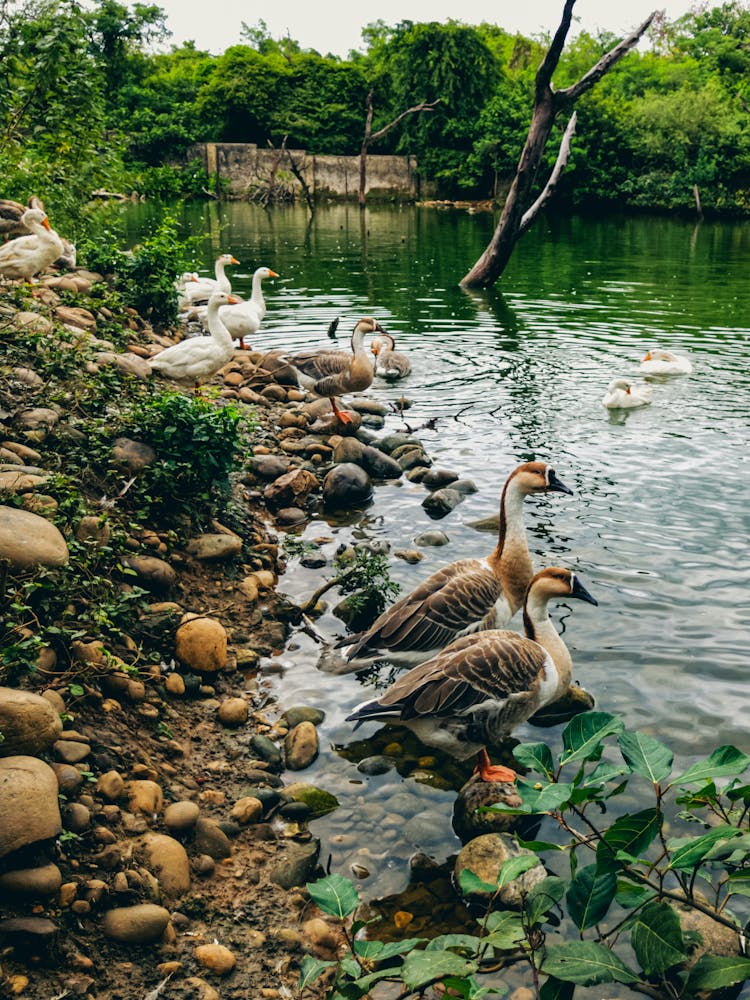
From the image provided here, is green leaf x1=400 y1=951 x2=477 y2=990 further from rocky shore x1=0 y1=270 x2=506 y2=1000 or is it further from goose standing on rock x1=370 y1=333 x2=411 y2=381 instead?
goose standing on rock x1=370 y1=333 x2=411 y2=381

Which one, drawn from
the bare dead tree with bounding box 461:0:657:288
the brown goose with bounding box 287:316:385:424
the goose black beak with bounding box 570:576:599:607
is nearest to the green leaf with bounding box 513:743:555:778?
the goose black beak with bounding box 570:576:599:607

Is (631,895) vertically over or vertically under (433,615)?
over

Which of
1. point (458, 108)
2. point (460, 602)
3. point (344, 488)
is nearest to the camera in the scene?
point (460, 602)

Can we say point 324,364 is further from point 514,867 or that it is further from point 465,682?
point 514,867

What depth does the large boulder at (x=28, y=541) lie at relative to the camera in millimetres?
4520

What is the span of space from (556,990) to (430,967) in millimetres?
361

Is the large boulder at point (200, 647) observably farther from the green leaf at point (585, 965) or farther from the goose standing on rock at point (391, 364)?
the goose standing on rock at point (391, 364)

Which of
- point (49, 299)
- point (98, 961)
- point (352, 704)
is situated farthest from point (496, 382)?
point (98, 961)

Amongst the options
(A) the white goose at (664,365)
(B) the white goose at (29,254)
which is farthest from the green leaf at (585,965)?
(A) the white goose at (664,365)

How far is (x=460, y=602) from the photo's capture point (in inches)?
217

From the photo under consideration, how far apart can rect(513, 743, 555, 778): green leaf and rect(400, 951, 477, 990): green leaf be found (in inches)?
24.0

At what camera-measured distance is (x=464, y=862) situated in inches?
158

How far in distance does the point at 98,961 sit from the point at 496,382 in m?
11.1

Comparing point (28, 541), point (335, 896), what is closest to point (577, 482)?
point (28, 541)
